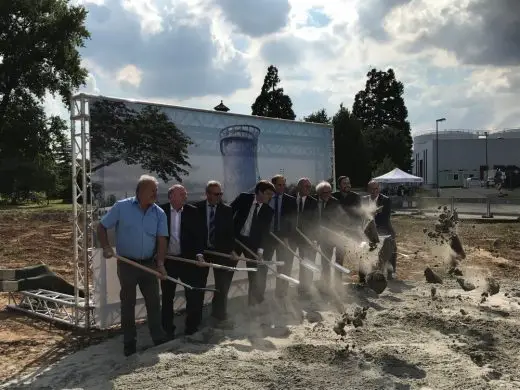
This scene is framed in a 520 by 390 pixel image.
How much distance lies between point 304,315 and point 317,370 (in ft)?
6.87

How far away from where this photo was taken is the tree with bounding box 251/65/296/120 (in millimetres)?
48875

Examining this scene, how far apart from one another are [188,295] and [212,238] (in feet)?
2.43

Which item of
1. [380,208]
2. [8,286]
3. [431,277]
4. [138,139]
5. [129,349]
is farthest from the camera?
[380,208]

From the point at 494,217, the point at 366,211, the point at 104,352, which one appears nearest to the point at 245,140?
the point at 366,211

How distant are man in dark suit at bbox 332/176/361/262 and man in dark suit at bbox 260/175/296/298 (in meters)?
1.16

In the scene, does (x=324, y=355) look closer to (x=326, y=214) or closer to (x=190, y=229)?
(x=190, y=229)

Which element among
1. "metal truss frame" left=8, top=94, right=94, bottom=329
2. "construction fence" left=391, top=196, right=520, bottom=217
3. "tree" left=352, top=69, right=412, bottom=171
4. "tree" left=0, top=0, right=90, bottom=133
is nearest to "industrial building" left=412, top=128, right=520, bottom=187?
"tree" left=352, top=69, right=412, bottom=171

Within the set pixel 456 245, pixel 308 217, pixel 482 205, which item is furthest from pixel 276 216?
pixel 482 205

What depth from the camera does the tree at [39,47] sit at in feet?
98.1

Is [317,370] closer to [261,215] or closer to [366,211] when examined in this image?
[261,215]

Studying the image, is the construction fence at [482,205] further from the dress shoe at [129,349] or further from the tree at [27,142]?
the tree at [27,142]

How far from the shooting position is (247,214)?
6957 millimetres

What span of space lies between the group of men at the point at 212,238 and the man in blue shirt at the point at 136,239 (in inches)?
Answer: 0.4

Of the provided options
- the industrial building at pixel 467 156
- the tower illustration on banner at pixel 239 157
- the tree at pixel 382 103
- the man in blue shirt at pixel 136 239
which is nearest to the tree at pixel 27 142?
the tower illustration on banner at pixel 239 157
